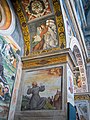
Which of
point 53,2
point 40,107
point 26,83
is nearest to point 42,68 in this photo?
point 26,83

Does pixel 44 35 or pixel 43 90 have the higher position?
pixel 44 35

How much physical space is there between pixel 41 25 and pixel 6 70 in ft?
7.31

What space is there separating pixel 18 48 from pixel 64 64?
168cm

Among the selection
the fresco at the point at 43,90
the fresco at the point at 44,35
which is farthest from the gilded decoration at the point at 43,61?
the fresco at the point at 44,35

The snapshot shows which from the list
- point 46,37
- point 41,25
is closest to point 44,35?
point 46,37

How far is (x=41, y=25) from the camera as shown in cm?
650

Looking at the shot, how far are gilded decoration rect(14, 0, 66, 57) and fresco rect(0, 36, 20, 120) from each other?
844 millimetres

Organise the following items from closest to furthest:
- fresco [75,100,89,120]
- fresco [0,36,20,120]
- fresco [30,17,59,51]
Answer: fresco [0,36,20,120], fresco [30,17,59,51], fresco [75,100,89,120]

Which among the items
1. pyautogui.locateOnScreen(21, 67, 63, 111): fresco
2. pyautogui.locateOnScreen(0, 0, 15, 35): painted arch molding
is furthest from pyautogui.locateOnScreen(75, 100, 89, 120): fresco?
pyautogui.locateOnScreen(0, 0, 15, 35): painted arch molding

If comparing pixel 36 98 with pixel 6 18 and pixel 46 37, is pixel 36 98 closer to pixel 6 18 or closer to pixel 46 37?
pixel 46 37

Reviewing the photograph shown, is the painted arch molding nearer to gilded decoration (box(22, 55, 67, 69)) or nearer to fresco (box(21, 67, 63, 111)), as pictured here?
gilded decoration (box(22, 55, 67, 69))

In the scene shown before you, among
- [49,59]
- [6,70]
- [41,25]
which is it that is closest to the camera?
[6,70]

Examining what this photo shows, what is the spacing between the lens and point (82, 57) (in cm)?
1013

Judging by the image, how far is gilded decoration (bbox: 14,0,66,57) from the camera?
241 inches
